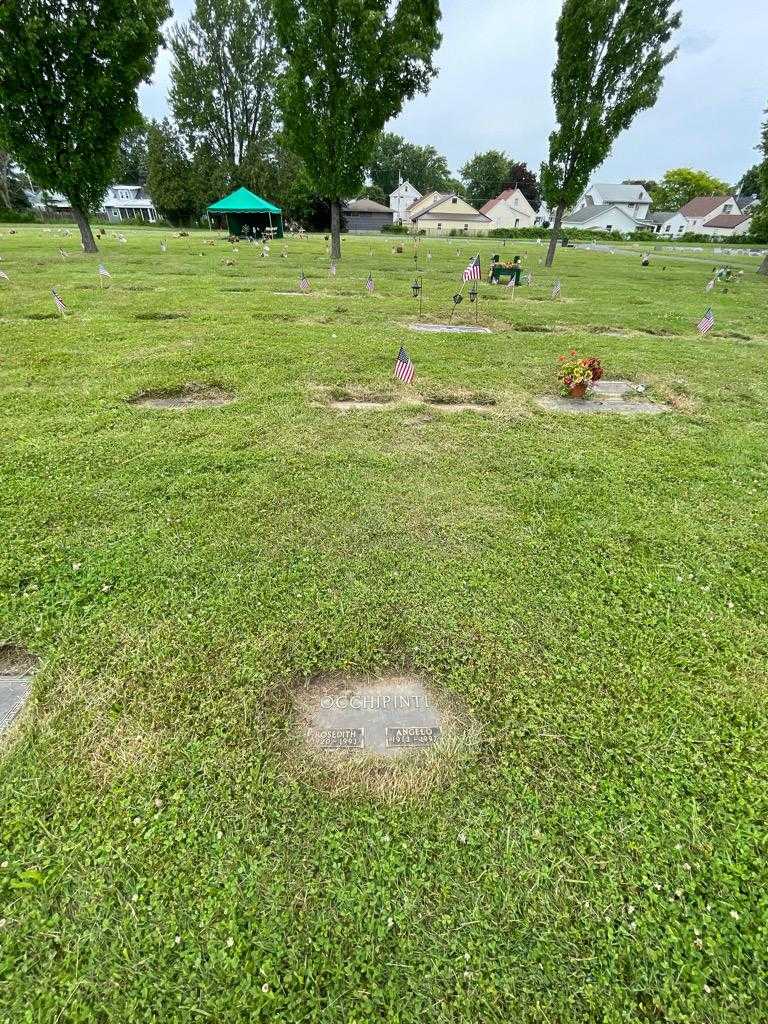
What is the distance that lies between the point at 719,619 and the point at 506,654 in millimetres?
1378

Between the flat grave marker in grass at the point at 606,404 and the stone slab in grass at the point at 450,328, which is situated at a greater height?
the stone slab in grass at the point at 450,328

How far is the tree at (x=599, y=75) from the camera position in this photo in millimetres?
16219

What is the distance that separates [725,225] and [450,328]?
272 ft

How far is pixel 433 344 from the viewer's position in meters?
7.89

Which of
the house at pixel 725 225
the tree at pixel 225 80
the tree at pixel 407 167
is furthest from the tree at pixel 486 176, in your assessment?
the tree at pixel 225 80

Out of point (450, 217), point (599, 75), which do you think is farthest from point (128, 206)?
point (599, 75)

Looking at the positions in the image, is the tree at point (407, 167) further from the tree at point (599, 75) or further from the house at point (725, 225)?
the tree at point (599, 75)

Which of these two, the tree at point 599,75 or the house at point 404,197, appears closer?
the tree at point 599,75

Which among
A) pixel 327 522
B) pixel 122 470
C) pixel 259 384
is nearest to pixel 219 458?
pixel 122 470

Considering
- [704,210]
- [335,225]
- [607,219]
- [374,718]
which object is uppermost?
[704,210]

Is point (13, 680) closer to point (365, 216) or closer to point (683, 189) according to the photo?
point (365, 216)

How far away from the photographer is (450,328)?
926 cm

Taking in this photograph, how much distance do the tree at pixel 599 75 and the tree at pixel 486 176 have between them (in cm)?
7493

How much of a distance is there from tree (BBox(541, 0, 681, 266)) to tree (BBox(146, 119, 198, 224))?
3481 cm
